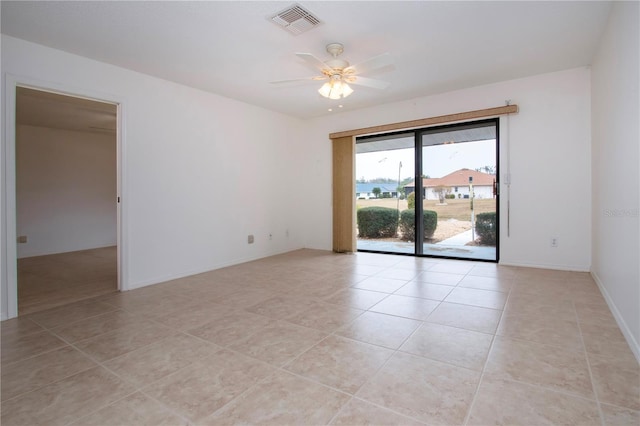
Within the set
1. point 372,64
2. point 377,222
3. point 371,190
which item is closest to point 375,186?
point 371,190

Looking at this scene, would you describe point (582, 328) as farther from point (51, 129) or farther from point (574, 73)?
point (51, 129)

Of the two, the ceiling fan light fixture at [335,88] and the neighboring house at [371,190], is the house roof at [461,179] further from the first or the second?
the ceiling fan light fixture at [335,88]

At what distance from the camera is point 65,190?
6309 millimetres

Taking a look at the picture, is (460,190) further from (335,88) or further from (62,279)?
(62,279)

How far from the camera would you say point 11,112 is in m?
2.84

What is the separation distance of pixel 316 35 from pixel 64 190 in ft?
20.1

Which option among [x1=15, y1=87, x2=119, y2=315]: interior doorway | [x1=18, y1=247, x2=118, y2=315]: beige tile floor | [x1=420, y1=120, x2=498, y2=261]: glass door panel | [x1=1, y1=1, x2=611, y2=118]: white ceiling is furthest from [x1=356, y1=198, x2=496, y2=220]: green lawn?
[x1=15, y1=87, x2=119, y2=315]: interior doorway

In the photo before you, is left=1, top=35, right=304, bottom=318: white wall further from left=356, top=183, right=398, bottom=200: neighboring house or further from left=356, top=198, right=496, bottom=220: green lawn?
left=356, top=198, right=496, bottom=220: green lawn

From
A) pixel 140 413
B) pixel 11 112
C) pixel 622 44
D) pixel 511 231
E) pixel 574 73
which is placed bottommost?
pixel 140 413

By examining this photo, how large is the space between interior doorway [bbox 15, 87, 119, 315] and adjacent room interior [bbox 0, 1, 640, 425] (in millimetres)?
73

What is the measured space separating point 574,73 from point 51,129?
27.8 ft

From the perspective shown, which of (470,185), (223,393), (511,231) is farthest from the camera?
(470,185)

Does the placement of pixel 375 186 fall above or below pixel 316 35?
below

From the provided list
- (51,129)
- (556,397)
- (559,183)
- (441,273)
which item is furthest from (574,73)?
(51,129)
